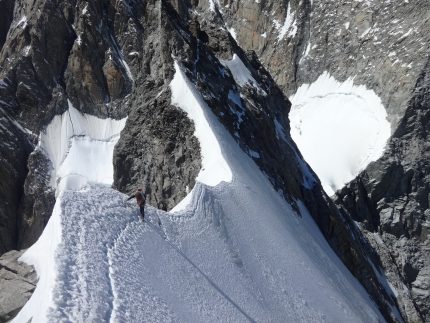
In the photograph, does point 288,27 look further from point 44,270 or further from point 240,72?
point 44,270

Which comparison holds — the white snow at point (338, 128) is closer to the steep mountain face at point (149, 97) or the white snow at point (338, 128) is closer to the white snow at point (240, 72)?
the steep mountain face at point (149, 97)

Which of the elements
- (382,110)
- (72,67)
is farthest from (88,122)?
(382,110)

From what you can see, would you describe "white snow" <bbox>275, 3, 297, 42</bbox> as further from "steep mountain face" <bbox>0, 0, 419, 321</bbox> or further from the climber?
the climber

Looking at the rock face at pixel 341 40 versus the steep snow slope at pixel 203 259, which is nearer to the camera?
the steep snow slope at pixel 203 259

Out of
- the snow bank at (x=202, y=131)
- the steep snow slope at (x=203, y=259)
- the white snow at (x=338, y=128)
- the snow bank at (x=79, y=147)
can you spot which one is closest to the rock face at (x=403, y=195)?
the white snow at (x=338, y=128)

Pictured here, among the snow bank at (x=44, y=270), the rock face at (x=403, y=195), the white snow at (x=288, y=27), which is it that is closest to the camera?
the snow bank at (x=44, y=270)

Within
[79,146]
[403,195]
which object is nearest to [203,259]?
[403,195]
